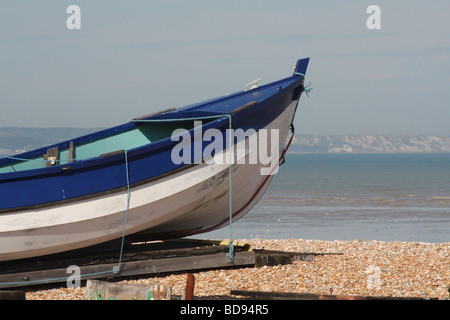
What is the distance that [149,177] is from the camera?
25.9ft

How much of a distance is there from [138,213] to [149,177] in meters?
0.51

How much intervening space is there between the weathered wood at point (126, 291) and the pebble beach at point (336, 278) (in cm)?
227

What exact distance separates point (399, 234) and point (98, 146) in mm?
9630

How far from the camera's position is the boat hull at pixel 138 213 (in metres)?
7.57

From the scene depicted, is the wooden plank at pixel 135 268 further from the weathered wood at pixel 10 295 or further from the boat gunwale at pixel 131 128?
the weathered wood at pixel 10 295

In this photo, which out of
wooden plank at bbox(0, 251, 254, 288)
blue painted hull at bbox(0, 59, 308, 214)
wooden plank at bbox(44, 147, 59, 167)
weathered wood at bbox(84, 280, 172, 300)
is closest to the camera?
weathered wood at bbox(84, 280, 172, 300)

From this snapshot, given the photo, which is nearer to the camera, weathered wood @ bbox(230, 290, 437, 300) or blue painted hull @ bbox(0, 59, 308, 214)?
weathered wood @ bbox(230, 290, 437, 300)

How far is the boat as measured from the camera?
7.55 metres

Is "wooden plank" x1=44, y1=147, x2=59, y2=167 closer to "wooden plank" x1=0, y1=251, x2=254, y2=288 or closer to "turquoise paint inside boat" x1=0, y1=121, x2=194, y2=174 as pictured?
"turquoise paint inside boat" x1=0, y1=121, x2=194, y2=174

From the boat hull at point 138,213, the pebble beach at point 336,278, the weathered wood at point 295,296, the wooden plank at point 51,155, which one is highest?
the wooden plank at point 51,155

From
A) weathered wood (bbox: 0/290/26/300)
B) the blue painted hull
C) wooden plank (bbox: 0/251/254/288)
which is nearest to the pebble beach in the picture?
wooden plank (bbox: 0/251/254/288)

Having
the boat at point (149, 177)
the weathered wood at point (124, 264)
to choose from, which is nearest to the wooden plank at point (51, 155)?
the boat at point (149, 177)

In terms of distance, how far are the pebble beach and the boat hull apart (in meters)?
0.64
